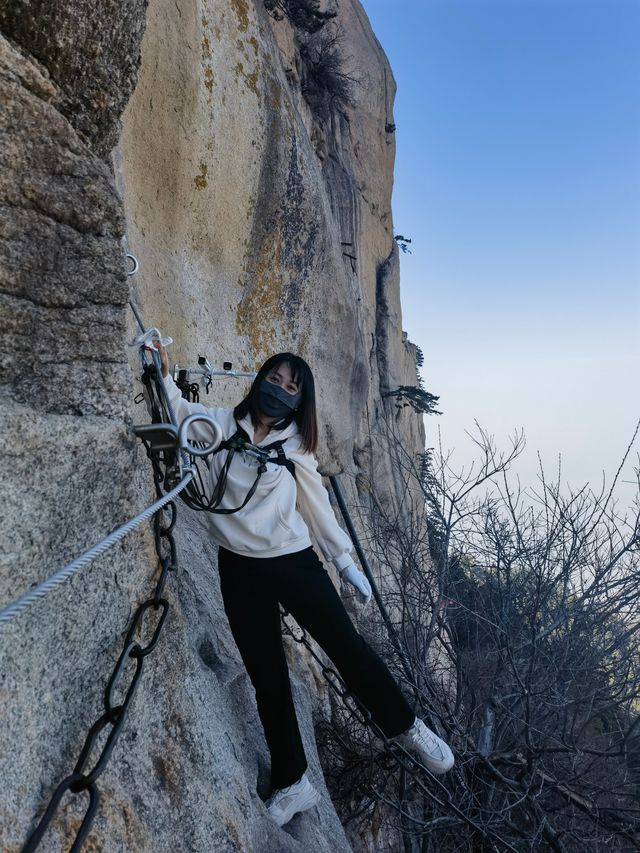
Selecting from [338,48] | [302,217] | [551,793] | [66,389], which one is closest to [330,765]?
[551,793]

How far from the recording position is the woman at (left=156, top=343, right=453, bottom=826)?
2.33 metres

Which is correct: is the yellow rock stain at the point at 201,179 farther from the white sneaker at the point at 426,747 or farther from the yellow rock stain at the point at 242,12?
the white sneaker at the point at 426,747

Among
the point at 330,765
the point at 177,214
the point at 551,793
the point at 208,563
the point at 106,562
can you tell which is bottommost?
the point at 551,793

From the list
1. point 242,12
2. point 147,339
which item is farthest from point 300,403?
point 242,12

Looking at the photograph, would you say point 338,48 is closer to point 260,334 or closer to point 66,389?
point 260,334

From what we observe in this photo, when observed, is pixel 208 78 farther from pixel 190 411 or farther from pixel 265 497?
pixel 265 497

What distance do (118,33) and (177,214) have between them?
2496 mm

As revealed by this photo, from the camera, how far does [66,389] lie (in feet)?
5.02

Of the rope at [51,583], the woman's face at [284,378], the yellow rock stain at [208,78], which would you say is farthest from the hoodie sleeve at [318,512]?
the yellow rock stain at [208,78]

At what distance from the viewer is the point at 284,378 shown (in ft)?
8.46

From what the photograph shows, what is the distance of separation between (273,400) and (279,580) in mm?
695

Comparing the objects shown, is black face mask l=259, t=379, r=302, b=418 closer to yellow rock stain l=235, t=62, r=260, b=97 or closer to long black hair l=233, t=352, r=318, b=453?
long black hair l=233, t=352, r=318, b=453

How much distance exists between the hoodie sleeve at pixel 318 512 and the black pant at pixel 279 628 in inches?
7.0

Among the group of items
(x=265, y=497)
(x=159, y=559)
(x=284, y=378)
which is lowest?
(x=159, y=559)
